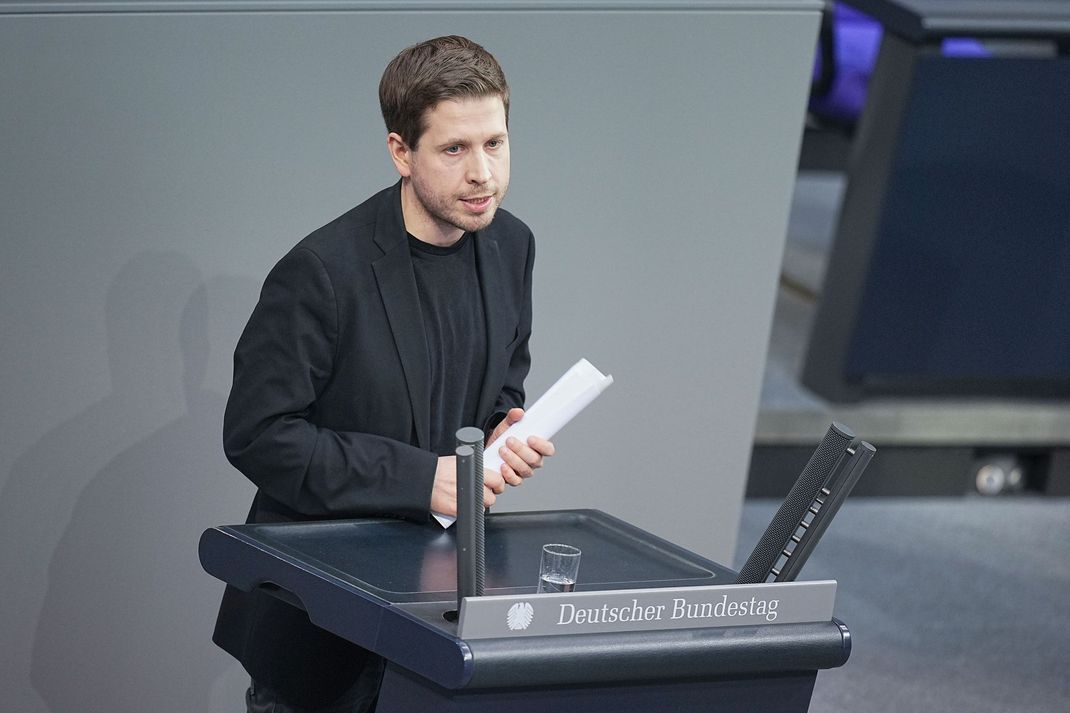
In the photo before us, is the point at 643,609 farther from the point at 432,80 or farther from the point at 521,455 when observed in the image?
the point at 432,80

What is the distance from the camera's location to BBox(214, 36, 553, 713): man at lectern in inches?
77.6

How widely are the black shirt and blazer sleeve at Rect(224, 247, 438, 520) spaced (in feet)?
0.44

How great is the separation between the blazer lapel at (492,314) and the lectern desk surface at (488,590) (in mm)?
186

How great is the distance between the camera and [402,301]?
204 cm

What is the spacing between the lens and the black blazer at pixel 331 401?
1.98 m

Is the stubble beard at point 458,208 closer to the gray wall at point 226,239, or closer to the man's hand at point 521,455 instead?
the man's hand at point 521,455

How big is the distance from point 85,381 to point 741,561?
91.1 inches

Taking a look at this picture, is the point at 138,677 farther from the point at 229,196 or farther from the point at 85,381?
the point at 229,196

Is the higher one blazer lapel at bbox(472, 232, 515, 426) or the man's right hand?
blazer lapel at bbox(472, 232, 515, 426)

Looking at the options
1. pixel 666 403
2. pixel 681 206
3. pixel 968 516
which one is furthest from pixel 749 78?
pixel 968 516

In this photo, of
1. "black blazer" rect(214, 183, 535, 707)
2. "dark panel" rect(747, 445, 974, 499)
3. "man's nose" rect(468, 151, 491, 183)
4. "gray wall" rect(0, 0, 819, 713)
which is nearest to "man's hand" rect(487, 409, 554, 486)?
"black blazer" rect(214, 183, 535, 707)

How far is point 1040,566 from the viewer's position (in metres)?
4.76

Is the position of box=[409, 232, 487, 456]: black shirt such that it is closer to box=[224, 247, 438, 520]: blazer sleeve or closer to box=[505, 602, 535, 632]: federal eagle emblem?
box=[224, 247, 438, 520]: blazer sleeve

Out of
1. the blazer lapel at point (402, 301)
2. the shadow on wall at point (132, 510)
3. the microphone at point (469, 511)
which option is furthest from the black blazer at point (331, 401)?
the shadow on wall at point (132, 510)
